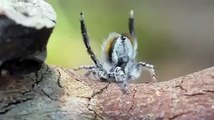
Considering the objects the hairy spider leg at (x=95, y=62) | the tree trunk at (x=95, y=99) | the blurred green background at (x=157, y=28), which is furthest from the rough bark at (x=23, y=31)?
the blurred green background at (x=157, y=28)

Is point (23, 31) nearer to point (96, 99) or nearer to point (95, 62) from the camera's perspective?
point (96, 99)

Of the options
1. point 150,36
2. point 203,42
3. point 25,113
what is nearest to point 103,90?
point 25,113

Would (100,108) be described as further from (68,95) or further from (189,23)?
(189,23)

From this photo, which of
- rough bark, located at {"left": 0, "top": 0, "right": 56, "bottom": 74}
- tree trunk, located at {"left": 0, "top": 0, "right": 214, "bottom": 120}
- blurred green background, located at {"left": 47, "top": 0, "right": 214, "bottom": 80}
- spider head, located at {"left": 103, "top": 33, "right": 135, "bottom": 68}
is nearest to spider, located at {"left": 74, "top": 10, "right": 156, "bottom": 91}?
spider head, located at {"left": 103, "top": 33, "right": 135, "bottom": 68}

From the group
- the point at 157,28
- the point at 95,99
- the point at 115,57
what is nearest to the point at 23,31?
the point at 95,99

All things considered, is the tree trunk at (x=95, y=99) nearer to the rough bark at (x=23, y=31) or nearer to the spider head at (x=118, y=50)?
the rough bark at (x=23, y=31)
